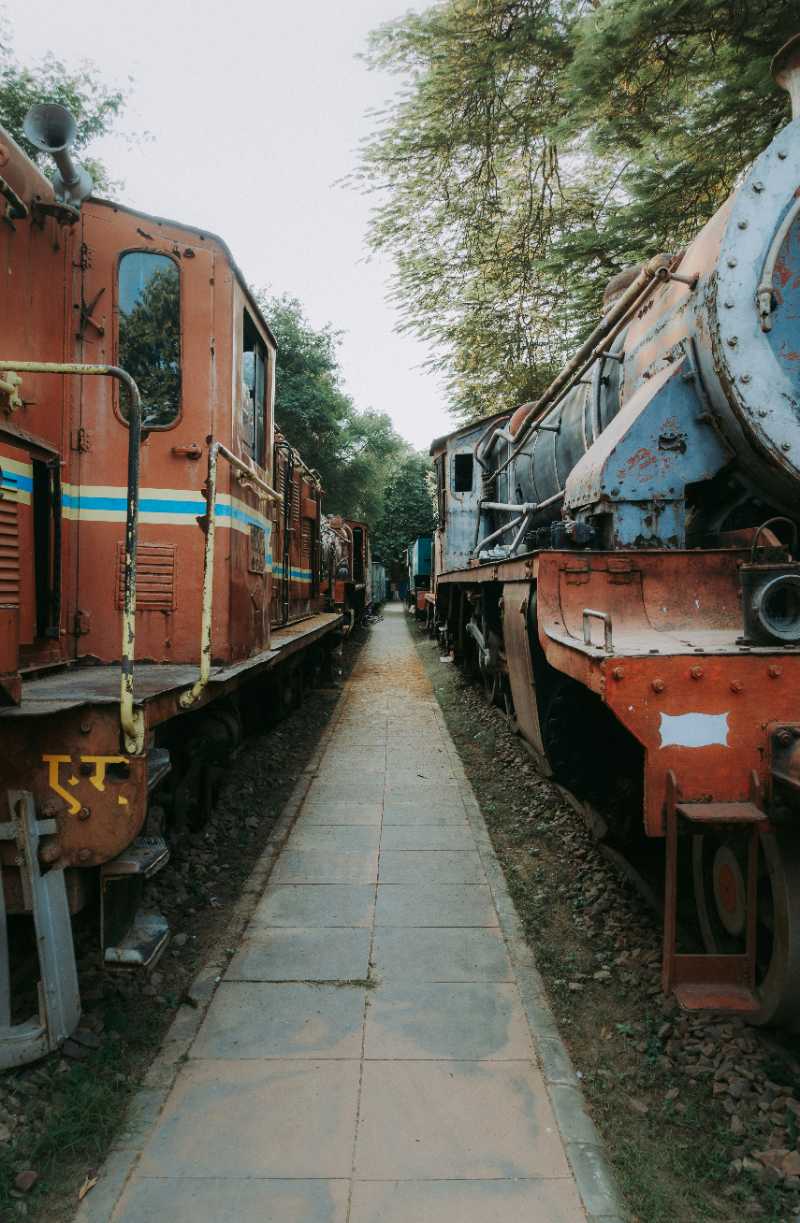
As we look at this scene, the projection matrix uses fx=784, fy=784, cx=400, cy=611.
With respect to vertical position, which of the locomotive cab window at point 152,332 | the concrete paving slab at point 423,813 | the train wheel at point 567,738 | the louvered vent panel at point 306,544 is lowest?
the concrete paving slab at point 423,813

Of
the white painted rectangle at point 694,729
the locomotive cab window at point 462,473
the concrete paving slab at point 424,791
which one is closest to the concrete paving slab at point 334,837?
the concrete paving slab at point 424,791

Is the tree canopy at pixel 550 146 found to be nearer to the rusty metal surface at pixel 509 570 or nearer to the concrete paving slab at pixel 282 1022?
the rusty metal surface at pixel 509 570

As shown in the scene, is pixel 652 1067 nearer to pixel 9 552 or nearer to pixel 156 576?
pixel 9 552

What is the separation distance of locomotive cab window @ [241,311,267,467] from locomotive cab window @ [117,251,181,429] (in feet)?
2.41

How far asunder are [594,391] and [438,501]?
7.45m

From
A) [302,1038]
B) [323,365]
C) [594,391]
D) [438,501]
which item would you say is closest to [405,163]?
[438,501]

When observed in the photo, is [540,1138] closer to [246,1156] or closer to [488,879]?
[246,1156]

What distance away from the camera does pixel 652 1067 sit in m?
2.72

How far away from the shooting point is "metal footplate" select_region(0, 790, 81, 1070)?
260 cm

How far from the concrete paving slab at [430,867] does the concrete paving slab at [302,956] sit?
0.73 m

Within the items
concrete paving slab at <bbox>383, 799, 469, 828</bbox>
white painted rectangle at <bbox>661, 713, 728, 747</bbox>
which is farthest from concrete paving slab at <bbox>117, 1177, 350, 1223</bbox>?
concrete paving slab at <bbox>383, 799, 469, 828</bbox>

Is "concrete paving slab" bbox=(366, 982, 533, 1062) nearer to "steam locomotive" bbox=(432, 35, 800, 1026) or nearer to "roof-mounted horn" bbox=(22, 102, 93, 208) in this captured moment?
"steam locomotive" bbox=(432, 35, 800, 1026)

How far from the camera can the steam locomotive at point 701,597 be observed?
7.95 feet

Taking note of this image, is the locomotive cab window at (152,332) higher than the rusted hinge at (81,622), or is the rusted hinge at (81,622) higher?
the locomotive cab window at (152,332)
